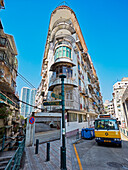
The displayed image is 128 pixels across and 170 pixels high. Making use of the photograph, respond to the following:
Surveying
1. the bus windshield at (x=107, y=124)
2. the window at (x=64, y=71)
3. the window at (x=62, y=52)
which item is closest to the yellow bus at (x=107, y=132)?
the bus windshield at (x=107, y=124)

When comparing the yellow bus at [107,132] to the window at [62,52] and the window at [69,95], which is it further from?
the window at [62,52]

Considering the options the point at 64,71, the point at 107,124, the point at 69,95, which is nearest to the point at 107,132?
the point at 107,124

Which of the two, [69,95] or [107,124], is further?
[69,95]

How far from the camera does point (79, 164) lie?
5.71 meters

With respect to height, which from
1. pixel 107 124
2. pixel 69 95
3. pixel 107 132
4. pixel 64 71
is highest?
pixel 64 71

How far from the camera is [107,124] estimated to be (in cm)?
986

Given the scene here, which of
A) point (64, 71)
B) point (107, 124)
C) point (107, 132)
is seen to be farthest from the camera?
point (64, 71)

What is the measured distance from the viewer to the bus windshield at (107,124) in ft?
31.3

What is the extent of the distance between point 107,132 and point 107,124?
817mm

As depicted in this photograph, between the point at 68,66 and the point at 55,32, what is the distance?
1078 cm

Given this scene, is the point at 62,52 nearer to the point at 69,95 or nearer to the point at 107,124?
the point at 69,95

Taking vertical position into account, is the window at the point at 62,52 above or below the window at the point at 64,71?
above

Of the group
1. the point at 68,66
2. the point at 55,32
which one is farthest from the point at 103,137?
the point at 55,32

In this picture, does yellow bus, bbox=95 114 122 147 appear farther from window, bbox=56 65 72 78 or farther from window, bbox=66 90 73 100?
window, bbox=56 65 72 78
